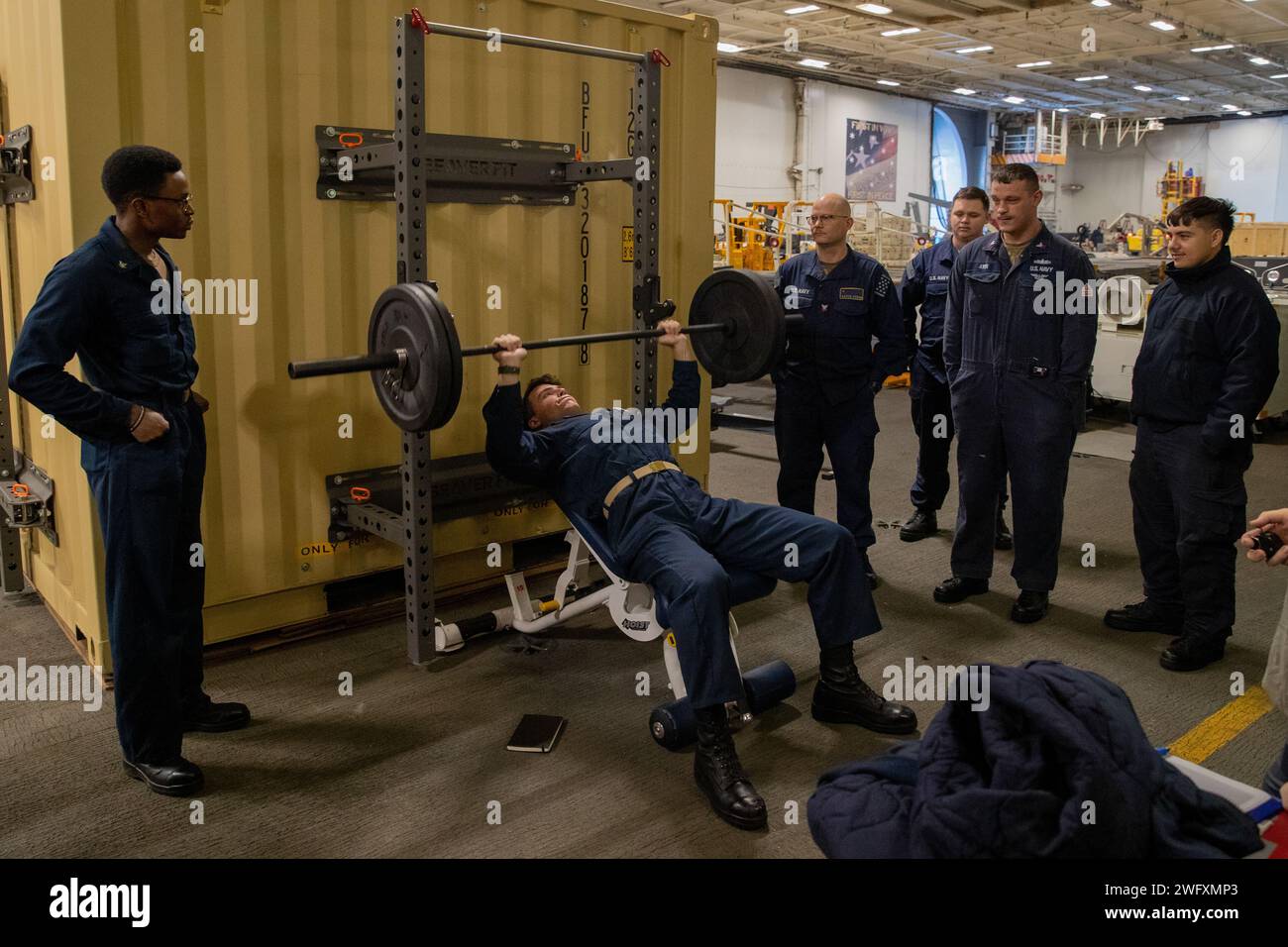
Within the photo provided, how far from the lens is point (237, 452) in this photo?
11.2ft

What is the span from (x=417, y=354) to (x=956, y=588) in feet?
7.97

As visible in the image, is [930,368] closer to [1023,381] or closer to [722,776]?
[1023,381]

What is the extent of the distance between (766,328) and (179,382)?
72.1 inches

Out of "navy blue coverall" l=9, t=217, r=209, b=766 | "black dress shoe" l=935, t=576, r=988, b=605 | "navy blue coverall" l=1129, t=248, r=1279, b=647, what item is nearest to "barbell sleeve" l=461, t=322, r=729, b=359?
"navy blue coverall" l=9, t=217, r=209, b=766

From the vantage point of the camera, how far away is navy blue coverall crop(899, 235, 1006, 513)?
16.0 feet

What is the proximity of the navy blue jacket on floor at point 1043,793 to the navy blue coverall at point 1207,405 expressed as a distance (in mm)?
2437

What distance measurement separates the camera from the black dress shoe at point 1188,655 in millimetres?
3543

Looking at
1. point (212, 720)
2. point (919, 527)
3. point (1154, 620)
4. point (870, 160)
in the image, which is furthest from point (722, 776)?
point (870, 160)

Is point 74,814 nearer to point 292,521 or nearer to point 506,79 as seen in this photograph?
point 292,521

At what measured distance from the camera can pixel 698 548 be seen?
2.92 metres

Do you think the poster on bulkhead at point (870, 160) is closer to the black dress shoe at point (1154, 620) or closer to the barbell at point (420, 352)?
the black dress shoe at point (1154, 620)
